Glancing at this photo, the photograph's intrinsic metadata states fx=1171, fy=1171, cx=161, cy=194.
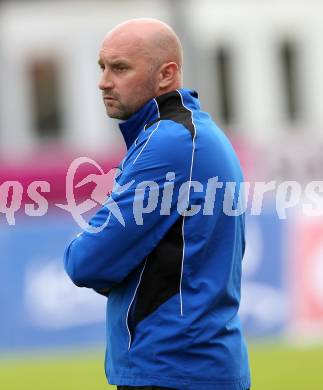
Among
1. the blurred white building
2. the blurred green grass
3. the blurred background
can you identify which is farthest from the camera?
the blurred white building

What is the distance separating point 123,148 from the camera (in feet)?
68.0

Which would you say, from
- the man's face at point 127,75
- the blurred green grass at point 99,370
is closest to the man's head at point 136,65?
the man's face at point 127,75

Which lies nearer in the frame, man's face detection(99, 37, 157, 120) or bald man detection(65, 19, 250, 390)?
bald man detection(65, 19, 250, 390)

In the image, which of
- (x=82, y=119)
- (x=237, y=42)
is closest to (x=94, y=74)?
(x=82, y=119)

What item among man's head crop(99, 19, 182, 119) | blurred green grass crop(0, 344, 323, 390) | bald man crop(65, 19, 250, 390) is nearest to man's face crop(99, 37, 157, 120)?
man's head crop(99, 19, 182, 119)

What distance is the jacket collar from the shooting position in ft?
12.8

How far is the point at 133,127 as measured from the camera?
395cm

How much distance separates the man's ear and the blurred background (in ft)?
17.0

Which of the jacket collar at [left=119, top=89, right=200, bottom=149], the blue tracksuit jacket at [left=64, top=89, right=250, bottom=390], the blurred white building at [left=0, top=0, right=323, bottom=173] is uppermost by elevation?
the jacket collar at [left=119, top=89, right=200, bottom=149]

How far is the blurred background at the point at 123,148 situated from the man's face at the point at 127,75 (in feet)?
17.1

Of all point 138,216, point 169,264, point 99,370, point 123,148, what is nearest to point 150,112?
point 138,216

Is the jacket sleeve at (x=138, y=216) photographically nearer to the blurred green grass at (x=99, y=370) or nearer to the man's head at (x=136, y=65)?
the man's head at (x=136, y=65)

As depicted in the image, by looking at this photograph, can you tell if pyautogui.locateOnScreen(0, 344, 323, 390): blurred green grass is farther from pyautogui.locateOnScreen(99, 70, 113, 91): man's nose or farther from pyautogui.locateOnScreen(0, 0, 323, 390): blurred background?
pyautogui.locateOnScreen(99, 70, 113, 91): man's nose

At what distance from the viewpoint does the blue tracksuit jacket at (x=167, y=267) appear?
3.72 m
